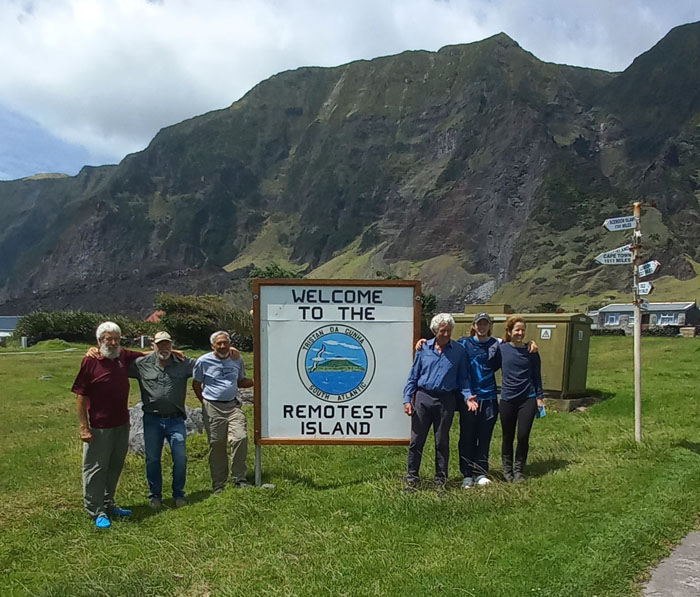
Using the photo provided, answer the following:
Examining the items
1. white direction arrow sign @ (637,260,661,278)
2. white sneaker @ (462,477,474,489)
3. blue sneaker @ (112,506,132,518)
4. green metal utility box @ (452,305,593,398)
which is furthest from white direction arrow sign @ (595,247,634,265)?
blue sneaker @ (112,506,132,518)

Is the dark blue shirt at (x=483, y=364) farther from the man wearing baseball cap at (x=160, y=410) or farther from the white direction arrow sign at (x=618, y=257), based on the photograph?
the man wearing baseball cap at (x=160, y=410)

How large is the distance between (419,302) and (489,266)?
469ft

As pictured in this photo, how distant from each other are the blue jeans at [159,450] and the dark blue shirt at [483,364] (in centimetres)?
302

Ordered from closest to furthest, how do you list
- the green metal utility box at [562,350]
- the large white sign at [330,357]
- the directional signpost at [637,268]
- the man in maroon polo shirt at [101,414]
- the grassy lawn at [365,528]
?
1. the grassy lawn at [365,528]
2. the man in maroon polo shirt at [101,414]
3. the large white sign at [330,357]
4. the directional signpost at [637,268]
5. the green metal utility box at [562,350]

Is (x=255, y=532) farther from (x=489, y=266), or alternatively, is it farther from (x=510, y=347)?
(x=489, y=266)

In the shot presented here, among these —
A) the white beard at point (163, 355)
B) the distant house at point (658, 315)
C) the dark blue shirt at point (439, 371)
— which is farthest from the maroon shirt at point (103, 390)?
the distant house at point (658, 315)

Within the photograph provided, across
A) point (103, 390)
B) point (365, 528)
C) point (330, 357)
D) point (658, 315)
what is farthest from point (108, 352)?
point (658, 315)

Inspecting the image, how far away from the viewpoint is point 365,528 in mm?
5766

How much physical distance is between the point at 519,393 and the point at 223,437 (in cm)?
312

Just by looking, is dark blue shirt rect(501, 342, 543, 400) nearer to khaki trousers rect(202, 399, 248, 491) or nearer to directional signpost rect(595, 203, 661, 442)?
directional signpost rect(595, 203, 661, 442)

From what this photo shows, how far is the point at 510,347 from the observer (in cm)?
723

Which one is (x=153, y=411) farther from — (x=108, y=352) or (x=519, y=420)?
(x=519, y=420)

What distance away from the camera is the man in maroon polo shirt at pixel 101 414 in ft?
21.3

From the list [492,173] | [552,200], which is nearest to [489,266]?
[552,200]
